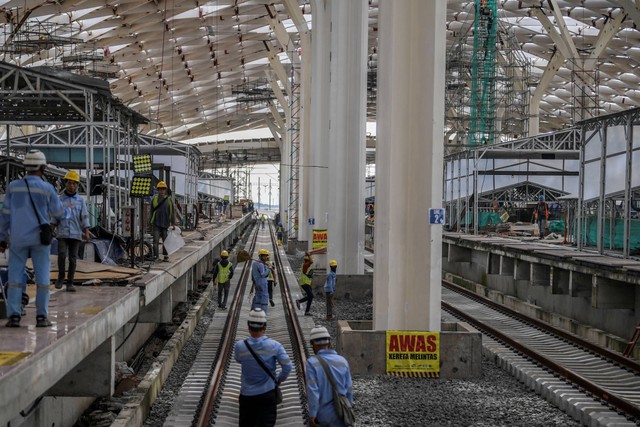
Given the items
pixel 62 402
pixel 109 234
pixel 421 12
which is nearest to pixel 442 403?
pixel 62 402

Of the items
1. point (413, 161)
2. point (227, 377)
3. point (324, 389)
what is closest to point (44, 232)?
point (324, 389)

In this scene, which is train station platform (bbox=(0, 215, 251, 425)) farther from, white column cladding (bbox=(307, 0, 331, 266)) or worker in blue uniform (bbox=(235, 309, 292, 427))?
white column cladding (bbox=(307, 0, 331, 266))

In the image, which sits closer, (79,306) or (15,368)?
(15,368)

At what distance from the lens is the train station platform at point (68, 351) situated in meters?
5.76

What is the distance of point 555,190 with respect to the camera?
40469mm

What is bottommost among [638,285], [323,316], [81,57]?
[323,316]

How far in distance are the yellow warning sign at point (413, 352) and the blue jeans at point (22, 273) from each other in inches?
243

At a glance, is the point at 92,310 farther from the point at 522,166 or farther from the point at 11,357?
the point at 522,166

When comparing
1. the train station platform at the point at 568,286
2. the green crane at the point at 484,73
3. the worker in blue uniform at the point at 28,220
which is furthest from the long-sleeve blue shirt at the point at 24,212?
the green crane at the point at 484,73

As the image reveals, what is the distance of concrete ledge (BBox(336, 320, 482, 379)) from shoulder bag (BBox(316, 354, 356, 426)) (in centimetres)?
603

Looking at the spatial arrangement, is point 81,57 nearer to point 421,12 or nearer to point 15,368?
point 421,12

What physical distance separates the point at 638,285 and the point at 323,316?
6.59 m

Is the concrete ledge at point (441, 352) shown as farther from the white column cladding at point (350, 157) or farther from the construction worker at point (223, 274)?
the white column cladding at point (350, 157)

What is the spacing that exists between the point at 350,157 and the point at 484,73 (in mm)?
22526
